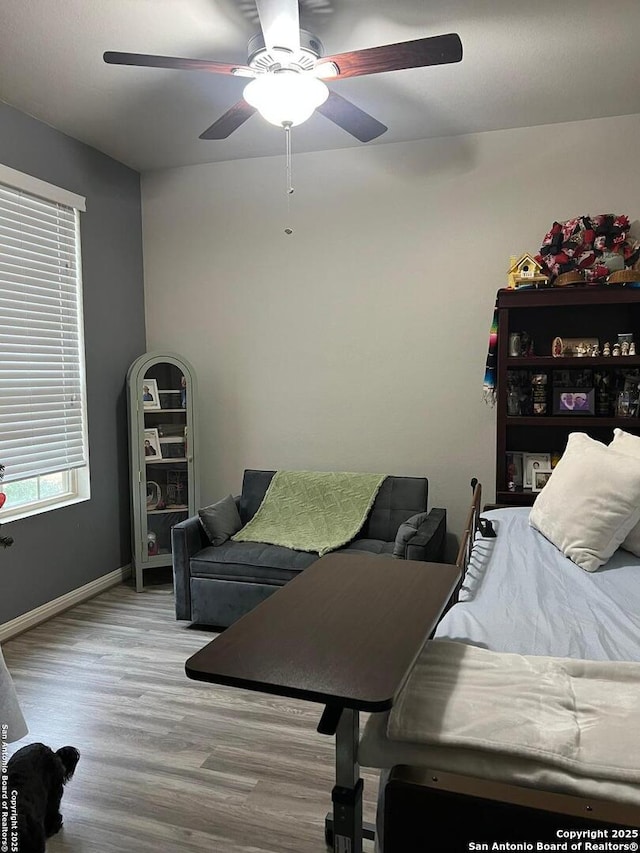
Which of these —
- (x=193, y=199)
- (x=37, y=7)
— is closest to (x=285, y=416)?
(x=193, y=199)

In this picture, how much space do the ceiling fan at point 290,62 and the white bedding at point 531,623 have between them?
176cm

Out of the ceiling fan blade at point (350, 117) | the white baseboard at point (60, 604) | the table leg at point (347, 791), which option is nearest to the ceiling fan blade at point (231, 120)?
the ceiling fan blade at point (350, 117)

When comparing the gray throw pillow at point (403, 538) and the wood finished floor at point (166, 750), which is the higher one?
Result: the gray throw pillow at point (403, 538)

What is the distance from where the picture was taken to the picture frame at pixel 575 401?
346 cm

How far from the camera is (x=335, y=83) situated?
314 centimetres

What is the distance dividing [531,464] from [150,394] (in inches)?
97.1

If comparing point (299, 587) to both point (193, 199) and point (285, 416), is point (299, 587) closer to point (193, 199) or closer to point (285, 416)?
point (285, 416)

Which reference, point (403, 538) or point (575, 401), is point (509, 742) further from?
point (575, 401)

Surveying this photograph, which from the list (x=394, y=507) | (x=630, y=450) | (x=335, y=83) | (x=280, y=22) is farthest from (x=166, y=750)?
(x=335, y=83)

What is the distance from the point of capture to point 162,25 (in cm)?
259

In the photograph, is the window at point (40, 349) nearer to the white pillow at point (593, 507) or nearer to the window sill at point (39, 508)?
the window sill at point (39, 508)

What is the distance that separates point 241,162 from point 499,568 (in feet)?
10.7

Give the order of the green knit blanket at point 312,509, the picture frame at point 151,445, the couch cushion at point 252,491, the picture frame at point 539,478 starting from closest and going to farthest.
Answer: the picture frame at point 539,478
the green knit blanket at point 312,509
the couch cushion at point 252,491
the picture frame at point 151,445

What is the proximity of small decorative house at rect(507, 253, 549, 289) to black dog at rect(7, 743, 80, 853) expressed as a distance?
9.91 feet
